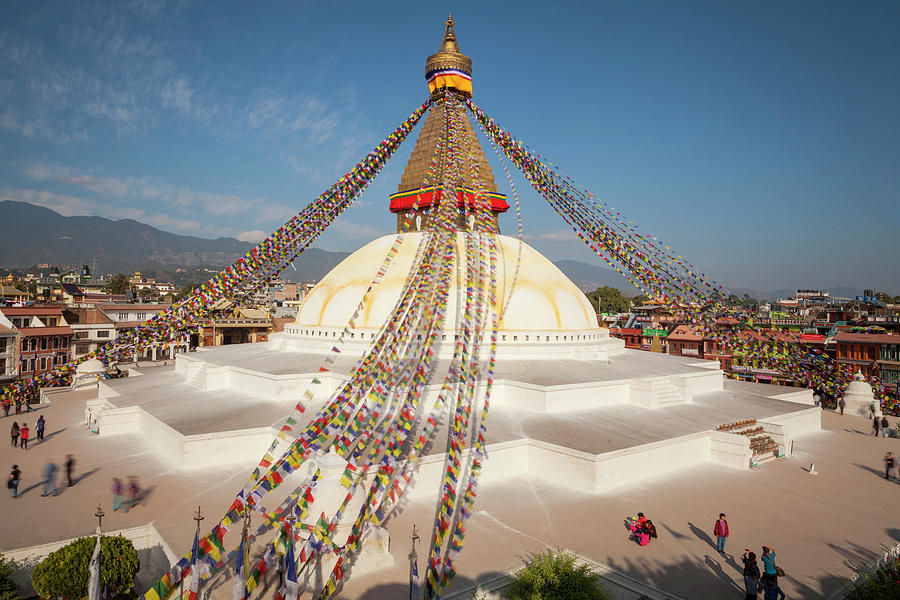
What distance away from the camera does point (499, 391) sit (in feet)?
39.7

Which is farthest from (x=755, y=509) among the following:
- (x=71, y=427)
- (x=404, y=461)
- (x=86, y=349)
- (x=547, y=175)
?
(x=86, y=349)

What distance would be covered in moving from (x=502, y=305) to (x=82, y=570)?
10.6 metres

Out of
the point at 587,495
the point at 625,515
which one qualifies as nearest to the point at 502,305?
the point at 587,495

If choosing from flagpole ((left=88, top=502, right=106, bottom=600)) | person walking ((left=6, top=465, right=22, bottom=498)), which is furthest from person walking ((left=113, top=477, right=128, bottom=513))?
flagpole ((left=88, top=502, right=106, bottom=600))

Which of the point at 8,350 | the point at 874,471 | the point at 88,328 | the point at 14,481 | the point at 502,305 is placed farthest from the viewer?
the point at 88,328

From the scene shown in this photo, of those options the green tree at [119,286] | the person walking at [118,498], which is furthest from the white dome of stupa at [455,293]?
the green tree at [119,286]

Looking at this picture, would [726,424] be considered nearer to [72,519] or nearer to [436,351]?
[436,351]

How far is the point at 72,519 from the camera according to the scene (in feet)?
24.9

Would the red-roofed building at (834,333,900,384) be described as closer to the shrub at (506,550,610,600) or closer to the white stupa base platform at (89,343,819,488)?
the white stupa base platform at (89,343,819,488)

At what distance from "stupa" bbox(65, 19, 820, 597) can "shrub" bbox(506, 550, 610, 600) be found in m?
→ 1.90

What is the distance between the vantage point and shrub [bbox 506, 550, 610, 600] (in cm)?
516

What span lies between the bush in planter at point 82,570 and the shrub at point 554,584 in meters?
4.27

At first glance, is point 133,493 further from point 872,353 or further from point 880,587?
point 872,353

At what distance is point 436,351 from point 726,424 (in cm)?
675
